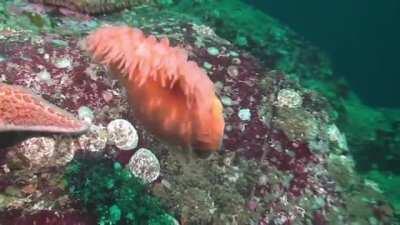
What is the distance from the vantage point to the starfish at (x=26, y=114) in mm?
2967

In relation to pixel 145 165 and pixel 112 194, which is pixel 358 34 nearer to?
pixel 145 165

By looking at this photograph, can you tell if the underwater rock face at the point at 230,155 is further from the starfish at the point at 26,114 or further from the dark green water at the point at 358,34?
the dark green water at the point at 358,34

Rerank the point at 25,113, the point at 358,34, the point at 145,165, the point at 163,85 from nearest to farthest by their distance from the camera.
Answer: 1. the point at 163,85
2. the point at 25,113
3. the point at 145,165
4. the point at 358,34

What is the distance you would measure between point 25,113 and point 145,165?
107cm

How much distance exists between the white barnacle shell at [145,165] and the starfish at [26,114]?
72cm

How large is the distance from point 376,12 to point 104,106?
23.6 meters

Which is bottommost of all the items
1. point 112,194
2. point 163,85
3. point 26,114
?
point 112,194

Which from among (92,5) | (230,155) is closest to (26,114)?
(230,155)

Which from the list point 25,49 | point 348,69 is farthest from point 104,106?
point 348,69

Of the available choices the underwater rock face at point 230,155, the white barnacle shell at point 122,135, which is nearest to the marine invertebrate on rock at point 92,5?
the underwater rock face at point 230,155

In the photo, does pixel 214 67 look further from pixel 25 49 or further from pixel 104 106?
pixel 25 49

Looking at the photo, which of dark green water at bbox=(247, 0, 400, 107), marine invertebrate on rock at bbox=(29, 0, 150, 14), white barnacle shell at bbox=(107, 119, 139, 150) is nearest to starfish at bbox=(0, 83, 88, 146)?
white barnacle shell at bbox=(107, 119, 139, 150)

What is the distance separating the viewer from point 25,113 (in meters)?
3.00

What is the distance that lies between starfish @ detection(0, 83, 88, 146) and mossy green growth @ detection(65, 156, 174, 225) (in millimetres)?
443
